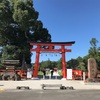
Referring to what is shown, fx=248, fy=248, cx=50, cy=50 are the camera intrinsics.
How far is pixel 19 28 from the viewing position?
46188mm

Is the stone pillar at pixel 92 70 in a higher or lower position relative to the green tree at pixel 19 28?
lower

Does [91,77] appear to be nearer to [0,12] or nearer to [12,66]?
[12,66]

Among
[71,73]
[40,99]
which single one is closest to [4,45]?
[71,73]

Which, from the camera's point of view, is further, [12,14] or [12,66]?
[12,14]

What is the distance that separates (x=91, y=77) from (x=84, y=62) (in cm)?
3311

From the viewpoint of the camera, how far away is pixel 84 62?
2330 inches

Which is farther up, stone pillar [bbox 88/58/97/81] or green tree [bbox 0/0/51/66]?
green tree [bbox 0/0/51/66]

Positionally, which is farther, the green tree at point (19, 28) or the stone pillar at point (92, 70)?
the green tree at point (19, 28)

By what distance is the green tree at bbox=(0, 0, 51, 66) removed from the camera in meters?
43.4

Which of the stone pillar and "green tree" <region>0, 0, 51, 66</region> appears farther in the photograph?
"green tree" <region>0, 0, 51, 66</region>

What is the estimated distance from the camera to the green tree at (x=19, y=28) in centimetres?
4344

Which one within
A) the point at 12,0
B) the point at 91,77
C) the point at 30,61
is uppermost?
the point at 12,0

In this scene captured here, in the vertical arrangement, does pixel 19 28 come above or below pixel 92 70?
above

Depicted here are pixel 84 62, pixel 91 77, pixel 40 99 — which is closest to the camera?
pixel 40 99
